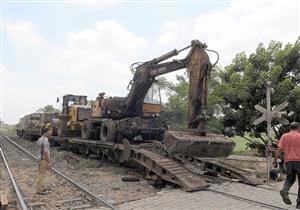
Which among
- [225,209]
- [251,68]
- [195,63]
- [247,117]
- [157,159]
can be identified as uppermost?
[251,68]

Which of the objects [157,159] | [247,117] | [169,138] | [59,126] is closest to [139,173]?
[157,159]

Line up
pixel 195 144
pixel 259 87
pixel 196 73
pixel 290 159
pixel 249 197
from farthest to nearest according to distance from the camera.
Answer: pixel 259 87 → pixel 196 73 → pixel 195 144 → pixel 249 197 → pixel 290 159

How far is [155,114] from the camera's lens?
1717 cm

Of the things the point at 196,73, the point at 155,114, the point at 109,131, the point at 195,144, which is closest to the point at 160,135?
the point at 155,114

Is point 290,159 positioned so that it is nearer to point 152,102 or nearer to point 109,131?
point 109,131

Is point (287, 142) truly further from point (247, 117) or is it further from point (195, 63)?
point (247, 117)

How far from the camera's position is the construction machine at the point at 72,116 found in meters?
22.8

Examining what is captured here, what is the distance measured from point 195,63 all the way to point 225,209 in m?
5.30

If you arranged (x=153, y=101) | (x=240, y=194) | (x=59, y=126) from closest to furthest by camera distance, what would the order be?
(x=240, y=194) → (x=153, y=101) → (x=59, y=126)

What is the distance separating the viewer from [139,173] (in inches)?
540

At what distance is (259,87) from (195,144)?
331 inches

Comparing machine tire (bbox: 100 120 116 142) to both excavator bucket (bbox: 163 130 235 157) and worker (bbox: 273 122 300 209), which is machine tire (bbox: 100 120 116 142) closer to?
excavator bucket (bbox: 163 130 235 157)

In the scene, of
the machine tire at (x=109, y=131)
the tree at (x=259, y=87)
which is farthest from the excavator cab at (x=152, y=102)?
the tree at (x=259, y=87)

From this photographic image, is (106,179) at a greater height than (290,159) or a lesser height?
lesser
